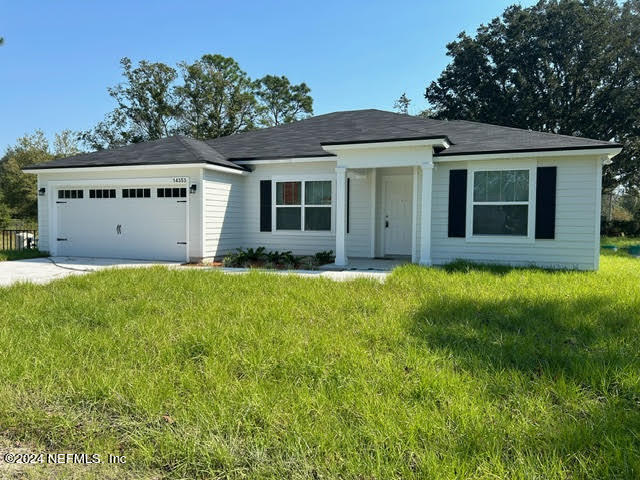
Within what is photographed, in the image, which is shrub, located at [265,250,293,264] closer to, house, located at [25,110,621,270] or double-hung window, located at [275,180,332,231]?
house, located at [25,110,621,270]

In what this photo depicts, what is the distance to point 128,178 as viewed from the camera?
11.8 m

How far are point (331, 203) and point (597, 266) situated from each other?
642 cm

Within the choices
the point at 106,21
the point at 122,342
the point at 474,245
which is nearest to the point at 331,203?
the point at 474,245

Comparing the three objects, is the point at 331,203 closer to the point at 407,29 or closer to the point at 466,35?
the point at 407,29

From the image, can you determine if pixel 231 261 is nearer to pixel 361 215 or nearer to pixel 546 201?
pixel 361 215

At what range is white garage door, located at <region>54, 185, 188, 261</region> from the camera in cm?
1153

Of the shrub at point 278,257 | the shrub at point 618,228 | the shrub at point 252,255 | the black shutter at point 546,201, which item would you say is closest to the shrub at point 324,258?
the shrub at point 278,257

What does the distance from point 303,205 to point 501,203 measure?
508 cm

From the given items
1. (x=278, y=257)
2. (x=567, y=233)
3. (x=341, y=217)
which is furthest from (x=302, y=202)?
(x=567, y=233)

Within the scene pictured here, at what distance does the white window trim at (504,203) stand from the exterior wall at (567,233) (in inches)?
2.9

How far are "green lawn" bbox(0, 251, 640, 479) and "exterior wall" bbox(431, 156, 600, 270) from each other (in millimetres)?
4371

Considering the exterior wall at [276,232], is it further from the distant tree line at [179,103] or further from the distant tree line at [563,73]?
the distant tree line at [179,103]

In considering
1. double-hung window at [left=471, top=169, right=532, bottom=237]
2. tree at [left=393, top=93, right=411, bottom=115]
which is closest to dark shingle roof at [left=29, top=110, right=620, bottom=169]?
double-hung window at [left=471, top=169, right=532, bottom=237]

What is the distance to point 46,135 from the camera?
112ft
